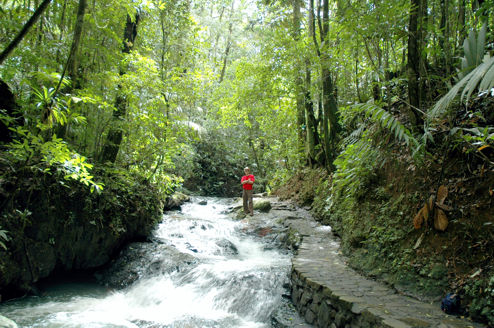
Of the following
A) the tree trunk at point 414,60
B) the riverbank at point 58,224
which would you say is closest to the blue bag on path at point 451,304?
the tree trunk at point 414,60

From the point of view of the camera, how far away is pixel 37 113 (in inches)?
211

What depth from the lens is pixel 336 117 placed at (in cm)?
1012

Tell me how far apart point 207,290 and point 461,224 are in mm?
4369

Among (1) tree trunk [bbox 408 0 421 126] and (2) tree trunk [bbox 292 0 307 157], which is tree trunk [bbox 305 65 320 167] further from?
(1) tree trunk [bbox 408 0 421 126]

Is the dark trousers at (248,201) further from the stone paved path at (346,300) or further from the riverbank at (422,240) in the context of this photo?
the riverbank at (422,240)

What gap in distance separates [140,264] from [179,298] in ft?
5.78

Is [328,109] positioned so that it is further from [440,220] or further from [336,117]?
[440,220]

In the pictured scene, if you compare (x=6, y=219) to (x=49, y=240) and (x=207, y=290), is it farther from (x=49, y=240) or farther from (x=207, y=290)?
(x=207, y=290)

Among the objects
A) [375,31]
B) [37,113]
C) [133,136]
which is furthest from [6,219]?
[375,31]

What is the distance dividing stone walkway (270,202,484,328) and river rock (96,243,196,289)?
116 inches

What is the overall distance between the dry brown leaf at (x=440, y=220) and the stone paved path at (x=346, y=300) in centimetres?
94

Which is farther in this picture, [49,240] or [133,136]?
[133,136]

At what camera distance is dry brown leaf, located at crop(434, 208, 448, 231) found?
3.70m

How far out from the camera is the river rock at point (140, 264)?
6.64m
